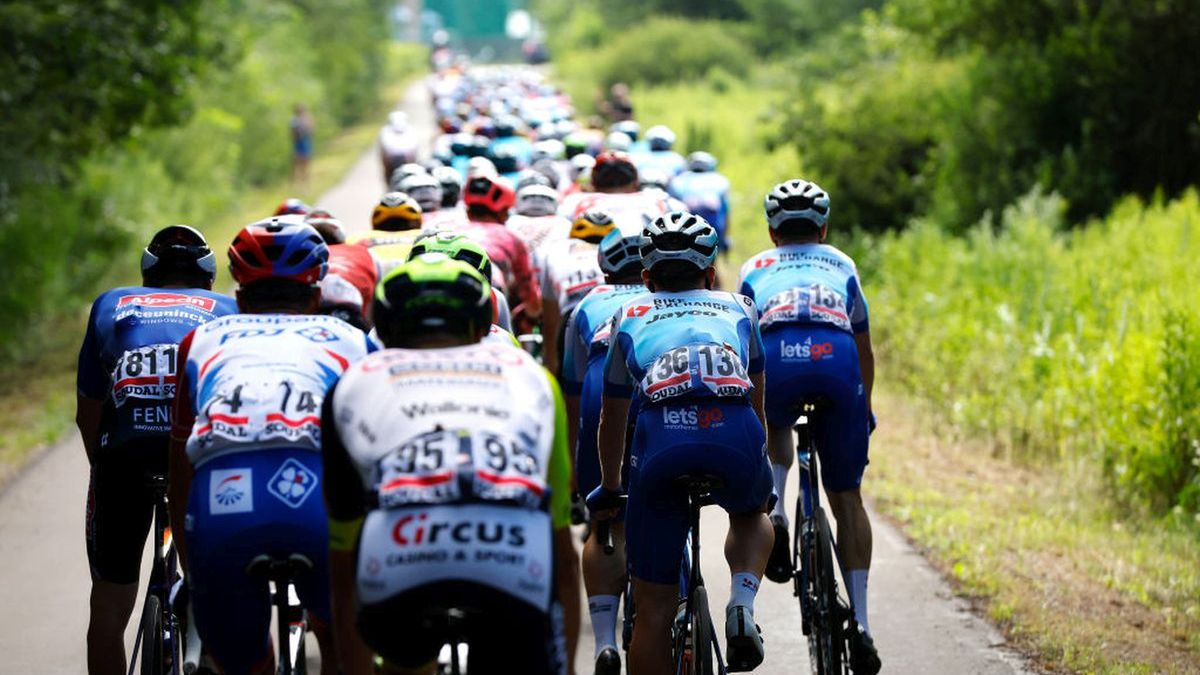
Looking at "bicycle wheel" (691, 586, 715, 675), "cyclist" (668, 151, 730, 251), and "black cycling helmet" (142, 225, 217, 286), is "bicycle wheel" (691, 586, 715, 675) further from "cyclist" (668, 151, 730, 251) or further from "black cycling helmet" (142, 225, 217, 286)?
"cyclist" (668, 151, 730, 251)

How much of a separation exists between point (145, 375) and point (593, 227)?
12.7 ft

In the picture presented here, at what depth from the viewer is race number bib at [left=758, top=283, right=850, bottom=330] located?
764 cm

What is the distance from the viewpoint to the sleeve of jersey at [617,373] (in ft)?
21.9

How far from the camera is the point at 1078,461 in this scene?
12406 mm

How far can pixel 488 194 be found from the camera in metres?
11.5

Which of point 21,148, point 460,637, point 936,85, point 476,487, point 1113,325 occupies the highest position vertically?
point 936,85

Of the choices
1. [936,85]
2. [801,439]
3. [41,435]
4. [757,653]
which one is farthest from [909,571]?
[936,85]

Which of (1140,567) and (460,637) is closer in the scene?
(460,637)

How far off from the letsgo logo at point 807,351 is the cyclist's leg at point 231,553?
120 inches

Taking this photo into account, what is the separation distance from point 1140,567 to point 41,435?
945 centimetres

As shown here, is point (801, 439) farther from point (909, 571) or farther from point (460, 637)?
point (460, 637)

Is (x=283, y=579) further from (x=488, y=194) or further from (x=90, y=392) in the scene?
(x=488, y=194)

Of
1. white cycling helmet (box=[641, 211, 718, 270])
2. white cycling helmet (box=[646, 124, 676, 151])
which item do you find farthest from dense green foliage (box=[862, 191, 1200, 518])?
white cycling helmet (box=[641, 211, 718, 270])

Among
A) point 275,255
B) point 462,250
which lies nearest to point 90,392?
point 275,255
